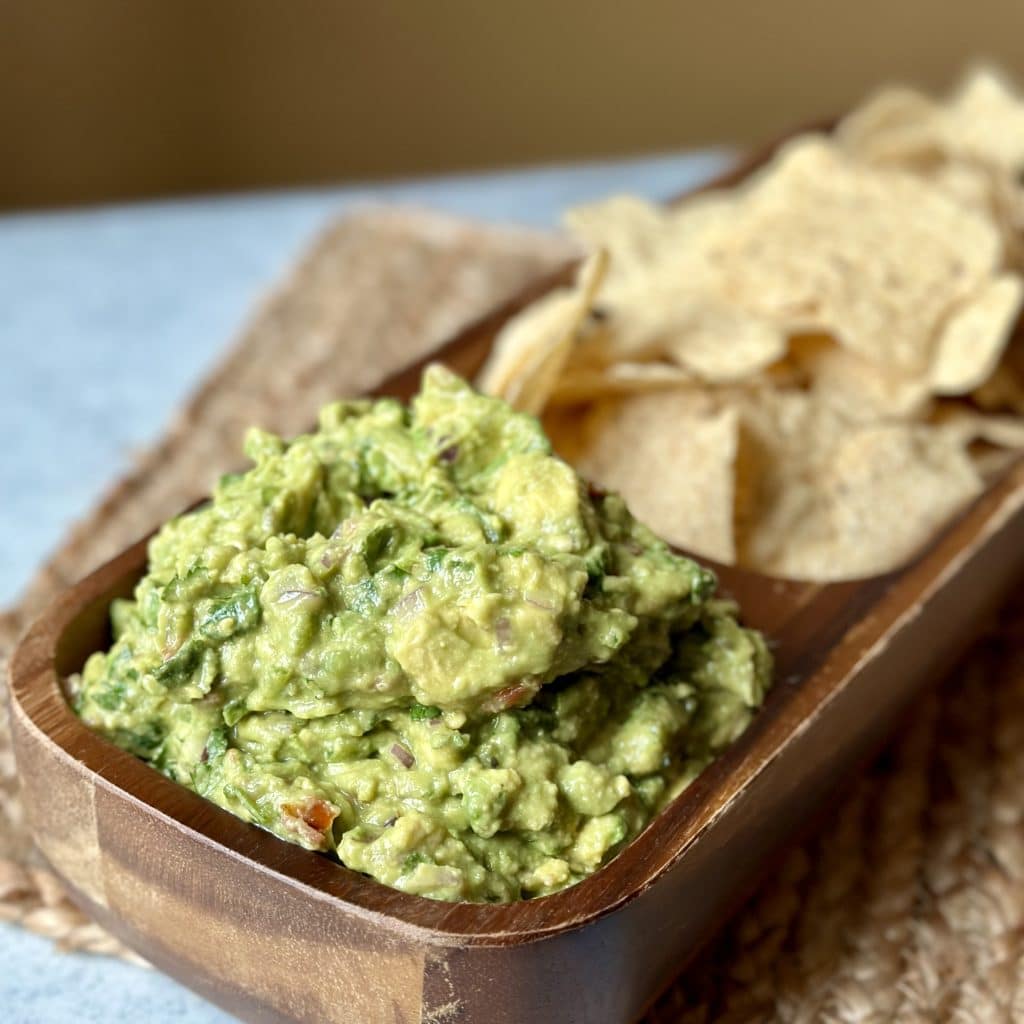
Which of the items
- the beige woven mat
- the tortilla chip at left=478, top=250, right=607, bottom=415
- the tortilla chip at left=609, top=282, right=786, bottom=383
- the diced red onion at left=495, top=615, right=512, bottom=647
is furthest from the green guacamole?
the tortilla chip at left=609, top=282, right=786, bottom=383

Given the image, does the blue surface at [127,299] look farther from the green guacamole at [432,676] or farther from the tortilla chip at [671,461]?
the tortilla chip at [671,461]

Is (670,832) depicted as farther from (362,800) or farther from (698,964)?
(698,964)

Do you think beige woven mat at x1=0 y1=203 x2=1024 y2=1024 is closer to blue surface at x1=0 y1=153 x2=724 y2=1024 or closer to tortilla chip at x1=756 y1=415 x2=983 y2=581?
blue surface at x1=0 y1=153 x2=724 y2=1024

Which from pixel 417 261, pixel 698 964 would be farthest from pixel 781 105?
pixel 698 964

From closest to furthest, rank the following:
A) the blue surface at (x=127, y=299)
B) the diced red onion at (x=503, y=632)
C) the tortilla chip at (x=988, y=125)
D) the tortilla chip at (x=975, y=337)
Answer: the diced red onion at (x=503, y=632) → the tortilla chip at (x=975, y=337) → the blue surface at (x=127, y=299) → the tortilla chip at (x=988, y=125)

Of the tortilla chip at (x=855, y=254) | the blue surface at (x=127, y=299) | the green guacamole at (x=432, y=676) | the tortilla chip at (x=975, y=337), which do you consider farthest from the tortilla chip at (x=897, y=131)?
the green guacamole at (x=432, y=676)

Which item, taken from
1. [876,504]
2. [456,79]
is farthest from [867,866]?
[456,79]
